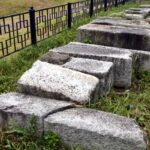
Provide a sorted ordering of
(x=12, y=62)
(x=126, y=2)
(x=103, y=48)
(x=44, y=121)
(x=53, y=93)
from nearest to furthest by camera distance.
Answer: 1. (x=44, y=121)
2. (x=53, y=93)
3. (x=103, y=48)
4. (x=12, y=62)
5. (x=126, y=2)

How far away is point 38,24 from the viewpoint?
6.35m

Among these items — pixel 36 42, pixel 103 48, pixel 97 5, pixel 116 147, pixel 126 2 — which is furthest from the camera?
pixel 126 2

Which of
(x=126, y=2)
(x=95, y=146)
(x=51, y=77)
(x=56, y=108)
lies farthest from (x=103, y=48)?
(x=126, y=2)

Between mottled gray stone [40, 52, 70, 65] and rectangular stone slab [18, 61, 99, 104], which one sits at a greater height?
mottled gray stone [40, 52, 70, 65]

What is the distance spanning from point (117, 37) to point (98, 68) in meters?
1.42

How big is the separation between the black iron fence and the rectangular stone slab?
1.76m

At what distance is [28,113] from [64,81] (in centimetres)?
54

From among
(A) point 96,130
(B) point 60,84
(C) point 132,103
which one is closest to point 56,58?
(B) point 60,84

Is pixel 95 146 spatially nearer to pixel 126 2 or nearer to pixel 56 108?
pixel 56 108

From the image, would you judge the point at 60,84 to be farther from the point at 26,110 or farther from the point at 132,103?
the point at 132,103

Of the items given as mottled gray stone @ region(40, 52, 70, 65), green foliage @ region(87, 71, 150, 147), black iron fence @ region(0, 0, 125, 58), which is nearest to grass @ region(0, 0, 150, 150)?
green foliage @ region(87, 71, 150, 147)

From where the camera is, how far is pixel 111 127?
2.29 meters

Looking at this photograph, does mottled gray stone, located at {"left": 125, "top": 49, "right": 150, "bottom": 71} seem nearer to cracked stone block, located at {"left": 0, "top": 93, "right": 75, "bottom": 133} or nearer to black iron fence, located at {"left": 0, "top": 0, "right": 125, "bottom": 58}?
cracked stone block, located at {"left": 0, "top": 93, "right": 75, "bottom": 133}

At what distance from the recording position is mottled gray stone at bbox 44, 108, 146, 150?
86.6 inches
